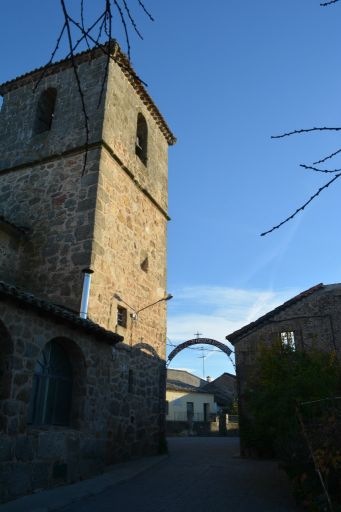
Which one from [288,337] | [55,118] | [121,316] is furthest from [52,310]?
[288,337]

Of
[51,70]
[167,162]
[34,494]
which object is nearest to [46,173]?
[51,70]

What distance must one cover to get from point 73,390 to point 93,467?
5.07ft

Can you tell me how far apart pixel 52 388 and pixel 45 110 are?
10.4 metres

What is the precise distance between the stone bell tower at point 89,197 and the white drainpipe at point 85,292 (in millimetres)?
134

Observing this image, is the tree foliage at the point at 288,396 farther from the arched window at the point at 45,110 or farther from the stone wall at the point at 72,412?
the arched window at the point at 45,110

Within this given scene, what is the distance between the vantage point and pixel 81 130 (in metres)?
12.6

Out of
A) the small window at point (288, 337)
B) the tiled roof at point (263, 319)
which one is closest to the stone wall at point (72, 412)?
the tiled roof at point (263, 319)

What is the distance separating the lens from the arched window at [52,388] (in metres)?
7.23

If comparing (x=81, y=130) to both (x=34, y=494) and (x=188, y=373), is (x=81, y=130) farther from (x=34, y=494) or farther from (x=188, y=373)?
(x=188, y=373)

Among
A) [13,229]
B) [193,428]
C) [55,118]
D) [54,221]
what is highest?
[55,118]

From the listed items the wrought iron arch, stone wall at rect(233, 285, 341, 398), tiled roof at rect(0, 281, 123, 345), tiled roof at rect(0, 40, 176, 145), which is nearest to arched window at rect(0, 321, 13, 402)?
tiled roof at rect(0, 281, 123, 345)

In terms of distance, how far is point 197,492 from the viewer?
23.0ft

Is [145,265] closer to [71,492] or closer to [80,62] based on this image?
[80,62]

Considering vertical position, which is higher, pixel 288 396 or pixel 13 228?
pixel 13 228
